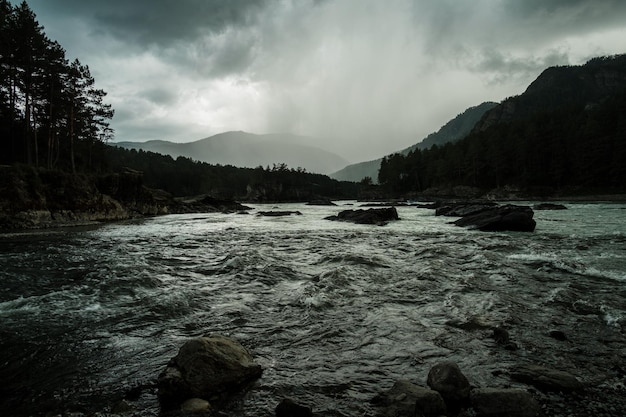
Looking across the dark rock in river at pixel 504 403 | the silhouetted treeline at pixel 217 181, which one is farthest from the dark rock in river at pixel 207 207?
the silhouetted treeline at pixel 217 181

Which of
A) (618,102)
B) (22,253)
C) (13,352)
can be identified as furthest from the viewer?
(618,102)

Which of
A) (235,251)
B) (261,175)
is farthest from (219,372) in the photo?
(261,175)

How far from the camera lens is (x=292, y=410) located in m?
4.70

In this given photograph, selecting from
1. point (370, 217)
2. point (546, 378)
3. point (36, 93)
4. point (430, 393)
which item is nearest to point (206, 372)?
point (430, 393)

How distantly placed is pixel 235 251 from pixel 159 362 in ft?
45.0

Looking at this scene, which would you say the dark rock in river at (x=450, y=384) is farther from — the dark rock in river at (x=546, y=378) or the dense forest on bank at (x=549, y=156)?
the dense forest on bank at (x=549, y=156)

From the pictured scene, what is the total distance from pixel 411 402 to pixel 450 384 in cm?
76

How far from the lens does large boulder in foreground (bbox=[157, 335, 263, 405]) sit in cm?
514

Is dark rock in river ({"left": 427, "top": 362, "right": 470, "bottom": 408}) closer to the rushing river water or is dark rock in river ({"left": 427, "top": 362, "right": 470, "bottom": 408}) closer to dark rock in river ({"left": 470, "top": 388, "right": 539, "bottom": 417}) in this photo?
dark rock in river ({"left": 470, "top": 388, "right": 539, "bottom": 417})

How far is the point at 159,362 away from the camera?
20.9 ft

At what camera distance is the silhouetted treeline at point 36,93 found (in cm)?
4025

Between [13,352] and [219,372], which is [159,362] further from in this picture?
[13,352]

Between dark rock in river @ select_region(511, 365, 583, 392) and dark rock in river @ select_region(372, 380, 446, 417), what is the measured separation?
195 centimetres

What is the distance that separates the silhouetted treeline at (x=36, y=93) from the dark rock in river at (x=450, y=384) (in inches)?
2056
